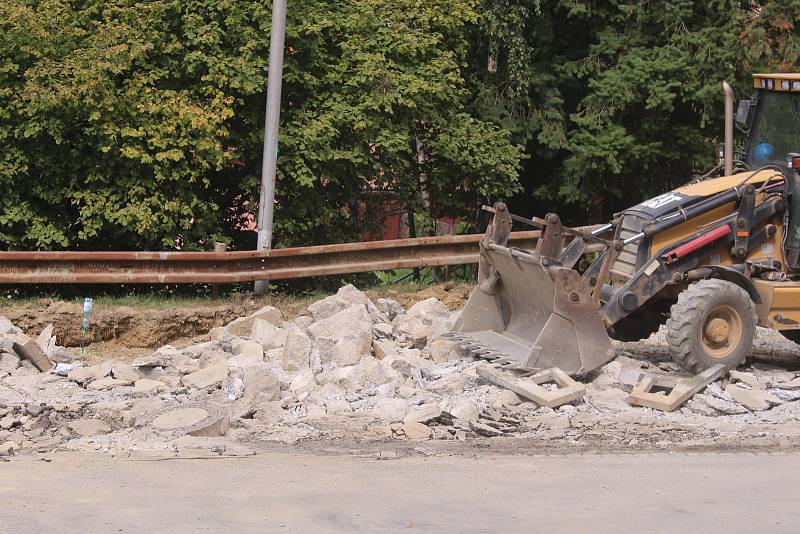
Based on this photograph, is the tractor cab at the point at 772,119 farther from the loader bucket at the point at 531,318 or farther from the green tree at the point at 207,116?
the green tree at the point at 207,116

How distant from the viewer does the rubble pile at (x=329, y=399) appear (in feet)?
28.5

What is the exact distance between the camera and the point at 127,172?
46.1 feet

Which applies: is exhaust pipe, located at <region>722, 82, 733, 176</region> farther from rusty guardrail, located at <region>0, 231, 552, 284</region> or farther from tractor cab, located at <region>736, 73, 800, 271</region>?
rusty guardrail, located at <region>0, 231, 552, 284</region>

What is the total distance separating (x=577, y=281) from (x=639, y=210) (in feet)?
5.16

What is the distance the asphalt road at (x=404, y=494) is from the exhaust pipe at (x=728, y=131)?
3799mm

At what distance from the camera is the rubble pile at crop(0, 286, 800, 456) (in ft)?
28.5

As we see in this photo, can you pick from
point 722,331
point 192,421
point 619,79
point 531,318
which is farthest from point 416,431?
point 619,79

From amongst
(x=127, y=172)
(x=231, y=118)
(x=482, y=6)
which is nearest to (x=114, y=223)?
(x=127, y=172)

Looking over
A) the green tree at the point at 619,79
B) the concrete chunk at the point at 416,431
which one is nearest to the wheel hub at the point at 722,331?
the concrete chunk at the point at 416,431

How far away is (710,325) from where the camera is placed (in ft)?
35.0

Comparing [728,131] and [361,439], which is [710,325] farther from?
[361,439]

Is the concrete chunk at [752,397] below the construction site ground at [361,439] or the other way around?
the other way around

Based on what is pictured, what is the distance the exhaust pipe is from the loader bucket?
2.22 m

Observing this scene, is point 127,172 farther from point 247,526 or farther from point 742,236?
point 247,526
